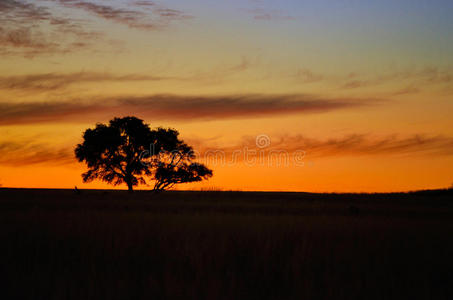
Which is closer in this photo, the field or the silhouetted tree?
the field

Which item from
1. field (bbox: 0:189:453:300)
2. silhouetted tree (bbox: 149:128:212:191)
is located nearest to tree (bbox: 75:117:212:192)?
silhouetted tree (bbox: 149:128:212:191)

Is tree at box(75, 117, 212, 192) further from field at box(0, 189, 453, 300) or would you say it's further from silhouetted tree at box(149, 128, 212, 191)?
field at box(0, 189, 453, 300)

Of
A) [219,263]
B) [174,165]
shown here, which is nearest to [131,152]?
[174,165]

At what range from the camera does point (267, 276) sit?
25.6 ft

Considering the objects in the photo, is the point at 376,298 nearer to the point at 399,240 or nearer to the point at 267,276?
the point at 267,276

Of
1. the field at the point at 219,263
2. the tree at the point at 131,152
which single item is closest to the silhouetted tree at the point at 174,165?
the tree at the point at 131,152

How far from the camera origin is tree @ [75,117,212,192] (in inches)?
1882

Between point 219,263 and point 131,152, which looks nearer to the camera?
point 219,263

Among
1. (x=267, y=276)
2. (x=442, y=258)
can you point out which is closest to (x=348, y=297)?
(x=267, y=276)

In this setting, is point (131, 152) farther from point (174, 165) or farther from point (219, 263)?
point (219, 263)

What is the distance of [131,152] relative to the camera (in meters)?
48.7

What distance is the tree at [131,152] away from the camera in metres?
47.8

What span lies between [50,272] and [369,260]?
5.07m

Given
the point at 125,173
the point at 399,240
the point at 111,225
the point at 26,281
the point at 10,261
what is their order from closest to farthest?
the point at 26,281
the point at 10,261
the point at 399,240
the point at 111,225
the point at 125,173
